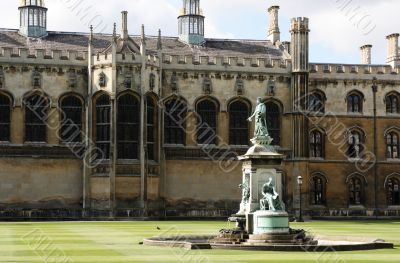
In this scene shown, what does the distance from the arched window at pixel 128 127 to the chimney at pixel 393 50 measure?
2124cm

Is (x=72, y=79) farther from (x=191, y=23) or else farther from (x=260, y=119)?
(x=260, y=119)

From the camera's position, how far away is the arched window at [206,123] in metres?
54.9

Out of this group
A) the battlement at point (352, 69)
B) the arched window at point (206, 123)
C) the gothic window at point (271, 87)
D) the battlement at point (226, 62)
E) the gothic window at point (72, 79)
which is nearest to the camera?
the gothic window at point (72, 79)

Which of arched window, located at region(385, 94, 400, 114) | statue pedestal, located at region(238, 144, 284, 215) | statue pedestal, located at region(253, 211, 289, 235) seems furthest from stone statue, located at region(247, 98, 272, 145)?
arched window, located at region(385, 94, 400, 114)

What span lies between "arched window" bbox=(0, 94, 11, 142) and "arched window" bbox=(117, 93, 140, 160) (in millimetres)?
6620

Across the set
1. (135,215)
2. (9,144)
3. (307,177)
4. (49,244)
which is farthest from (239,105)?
(49,244)

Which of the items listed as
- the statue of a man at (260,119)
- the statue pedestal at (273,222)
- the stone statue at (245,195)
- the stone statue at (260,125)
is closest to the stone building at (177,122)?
the stone statue at (245,195)

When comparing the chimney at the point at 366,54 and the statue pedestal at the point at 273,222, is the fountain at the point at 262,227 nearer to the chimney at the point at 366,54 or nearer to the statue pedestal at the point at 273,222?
the statue pedestal at the point at 273,222

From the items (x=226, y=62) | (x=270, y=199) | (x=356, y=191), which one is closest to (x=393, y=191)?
(x=356, y=191)

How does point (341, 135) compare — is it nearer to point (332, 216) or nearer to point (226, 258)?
point (332, 216)

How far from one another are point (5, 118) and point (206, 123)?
41.2ft

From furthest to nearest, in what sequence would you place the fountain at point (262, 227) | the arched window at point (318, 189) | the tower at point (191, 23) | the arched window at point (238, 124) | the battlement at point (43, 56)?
the tower at point (191, 23), the arched window at point (318, 189), the arched window at point (238, 124), the battlement at point (43, 56), the fountain at point (262, 227)

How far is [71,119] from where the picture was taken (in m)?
52.6

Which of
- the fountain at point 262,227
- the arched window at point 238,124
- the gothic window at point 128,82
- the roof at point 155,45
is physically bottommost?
the fountain at point 262,227
